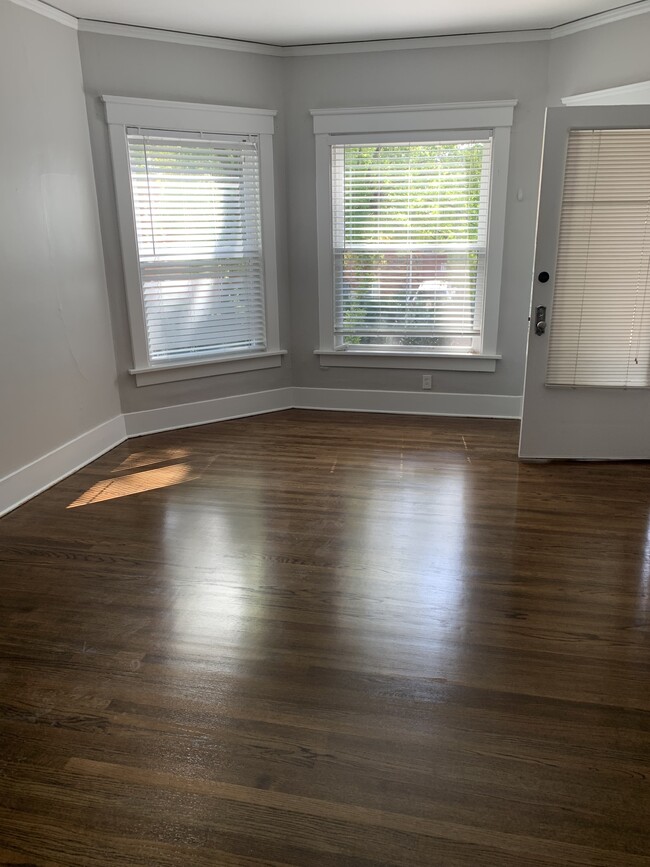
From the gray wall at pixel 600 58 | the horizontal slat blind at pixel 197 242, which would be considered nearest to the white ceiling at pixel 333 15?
the gray wall at pixel 600 58

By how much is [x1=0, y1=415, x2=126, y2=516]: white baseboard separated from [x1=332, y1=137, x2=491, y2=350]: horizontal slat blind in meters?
1.96

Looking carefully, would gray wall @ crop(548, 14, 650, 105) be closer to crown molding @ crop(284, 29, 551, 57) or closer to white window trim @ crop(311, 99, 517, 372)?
crown molding @ crop(284, 29, 551, 57)

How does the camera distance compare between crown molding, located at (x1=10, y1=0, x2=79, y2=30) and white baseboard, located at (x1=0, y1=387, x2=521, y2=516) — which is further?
Result: white baseboard, located at (x1=0, y1=387, x2=521, y2=516)

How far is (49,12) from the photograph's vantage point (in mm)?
3658

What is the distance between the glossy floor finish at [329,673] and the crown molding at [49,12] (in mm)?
2718

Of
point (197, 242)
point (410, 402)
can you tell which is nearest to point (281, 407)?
point (410, 402)

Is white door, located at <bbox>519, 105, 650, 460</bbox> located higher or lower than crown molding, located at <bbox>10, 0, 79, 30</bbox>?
lower

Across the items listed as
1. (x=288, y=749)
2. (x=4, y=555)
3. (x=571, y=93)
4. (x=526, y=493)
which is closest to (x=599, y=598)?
(x=526, y=493)

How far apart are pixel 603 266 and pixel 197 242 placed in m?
2.79

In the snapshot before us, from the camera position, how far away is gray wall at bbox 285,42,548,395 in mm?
4434

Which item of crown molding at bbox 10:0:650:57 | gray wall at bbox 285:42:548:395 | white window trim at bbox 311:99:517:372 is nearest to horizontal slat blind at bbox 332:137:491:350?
white window trim at bbox 311:99:517:372

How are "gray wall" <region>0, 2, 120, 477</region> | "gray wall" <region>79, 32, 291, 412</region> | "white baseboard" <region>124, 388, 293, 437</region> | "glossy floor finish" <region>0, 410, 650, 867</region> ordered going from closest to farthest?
"glossy floor finish" <region>0, 410, 650, 867</region>, "gray wall" <region>0, 2, 120, 477</region>, "gray wall" <region>79, 32, 291, 412</region>, "white baseboard" <region>124, 388, 293, 437</region>

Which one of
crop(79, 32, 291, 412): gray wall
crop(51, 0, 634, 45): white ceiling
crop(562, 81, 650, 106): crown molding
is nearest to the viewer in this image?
crop(51, 0, 634, 45): white ceiling

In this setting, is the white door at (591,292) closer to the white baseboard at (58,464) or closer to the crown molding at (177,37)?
the crown molding at (177,37)
